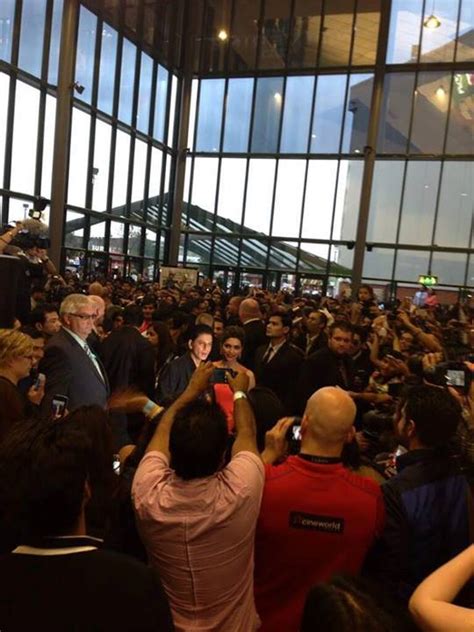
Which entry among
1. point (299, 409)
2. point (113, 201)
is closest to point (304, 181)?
point (113, 201)

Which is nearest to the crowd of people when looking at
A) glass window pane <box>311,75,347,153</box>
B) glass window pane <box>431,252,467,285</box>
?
glass window pane <box>431,252,467,285</box>

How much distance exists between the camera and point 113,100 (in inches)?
621

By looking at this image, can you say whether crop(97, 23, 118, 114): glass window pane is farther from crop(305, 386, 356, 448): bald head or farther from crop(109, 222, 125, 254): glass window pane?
crop(305, 386, 356, 448): bald head

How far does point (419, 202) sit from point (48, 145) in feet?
34.7

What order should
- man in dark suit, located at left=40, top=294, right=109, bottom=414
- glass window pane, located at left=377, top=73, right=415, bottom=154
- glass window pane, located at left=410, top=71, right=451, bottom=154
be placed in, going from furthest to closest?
glass window pane, located at left=377, top=73, right=415, bottom=154 < glass window pane, located at left=410, top=71, right=451, bottom=154 < man in dark suit, located at left=40, top=294, right=109, bottom=414

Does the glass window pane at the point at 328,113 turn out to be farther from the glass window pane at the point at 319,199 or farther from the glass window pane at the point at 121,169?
the glass window pane at the point at 121,169

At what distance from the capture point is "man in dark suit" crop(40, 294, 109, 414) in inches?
128

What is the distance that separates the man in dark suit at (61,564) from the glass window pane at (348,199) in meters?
16.8

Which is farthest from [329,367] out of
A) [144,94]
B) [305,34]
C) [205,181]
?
[305,34]

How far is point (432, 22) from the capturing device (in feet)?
52.6

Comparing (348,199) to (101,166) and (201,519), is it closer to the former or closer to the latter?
(101,166)

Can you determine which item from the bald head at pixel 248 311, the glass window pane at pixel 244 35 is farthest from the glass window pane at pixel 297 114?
the bald head at pixel 248 311

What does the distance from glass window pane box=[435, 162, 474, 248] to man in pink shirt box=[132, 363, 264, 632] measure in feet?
53.2

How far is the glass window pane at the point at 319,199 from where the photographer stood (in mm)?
17531
